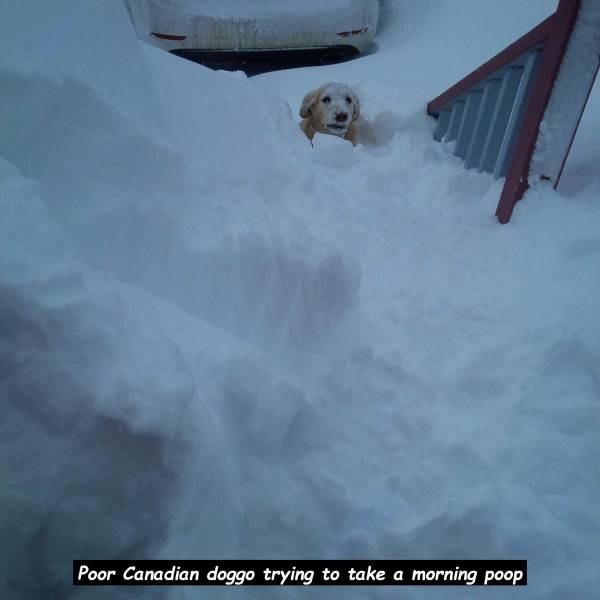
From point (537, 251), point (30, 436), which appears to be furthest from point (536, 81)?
point (30, 436)

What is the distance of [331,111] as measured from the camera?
123 inches

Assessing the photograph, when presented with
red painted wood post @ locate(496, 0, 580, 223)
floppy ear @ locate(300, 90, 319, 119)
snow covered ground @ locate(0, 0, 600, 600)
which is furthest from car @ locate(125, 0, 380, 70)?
red painted wood post @ locate(496, 0, 580, 223)

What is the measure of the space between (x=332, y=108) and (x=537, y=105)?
1.61 meters

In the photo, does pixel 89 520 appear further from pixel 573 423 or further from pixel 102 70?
pixel 102 70

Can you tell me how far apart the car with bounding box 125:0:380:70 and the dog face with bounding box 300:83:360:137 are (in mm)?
1598

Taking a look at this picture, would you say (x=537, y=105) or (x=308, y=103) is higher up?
(x=537, y=105)

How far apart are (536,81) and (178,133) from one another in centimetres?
154

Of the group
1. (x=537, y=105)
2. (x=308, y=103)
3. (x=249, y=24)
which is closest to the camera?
(x=537, y=105)

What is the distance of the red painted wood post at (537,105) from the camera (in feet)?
5.60

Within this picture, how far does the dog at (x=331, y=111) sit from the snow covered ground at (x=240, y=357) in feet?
4.84

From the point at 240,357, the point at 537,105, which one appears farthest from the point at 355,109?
the point at 240,357

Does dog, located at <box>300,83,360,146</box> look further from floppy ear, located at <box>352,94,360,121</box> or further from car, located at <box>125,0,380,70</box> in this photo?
car, located at <box>125,0,380,70</box>

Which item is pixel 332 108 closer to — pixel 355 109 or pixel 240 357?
pixel 355 109

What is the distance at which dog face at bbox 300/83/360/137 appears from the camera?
3.12 meters
